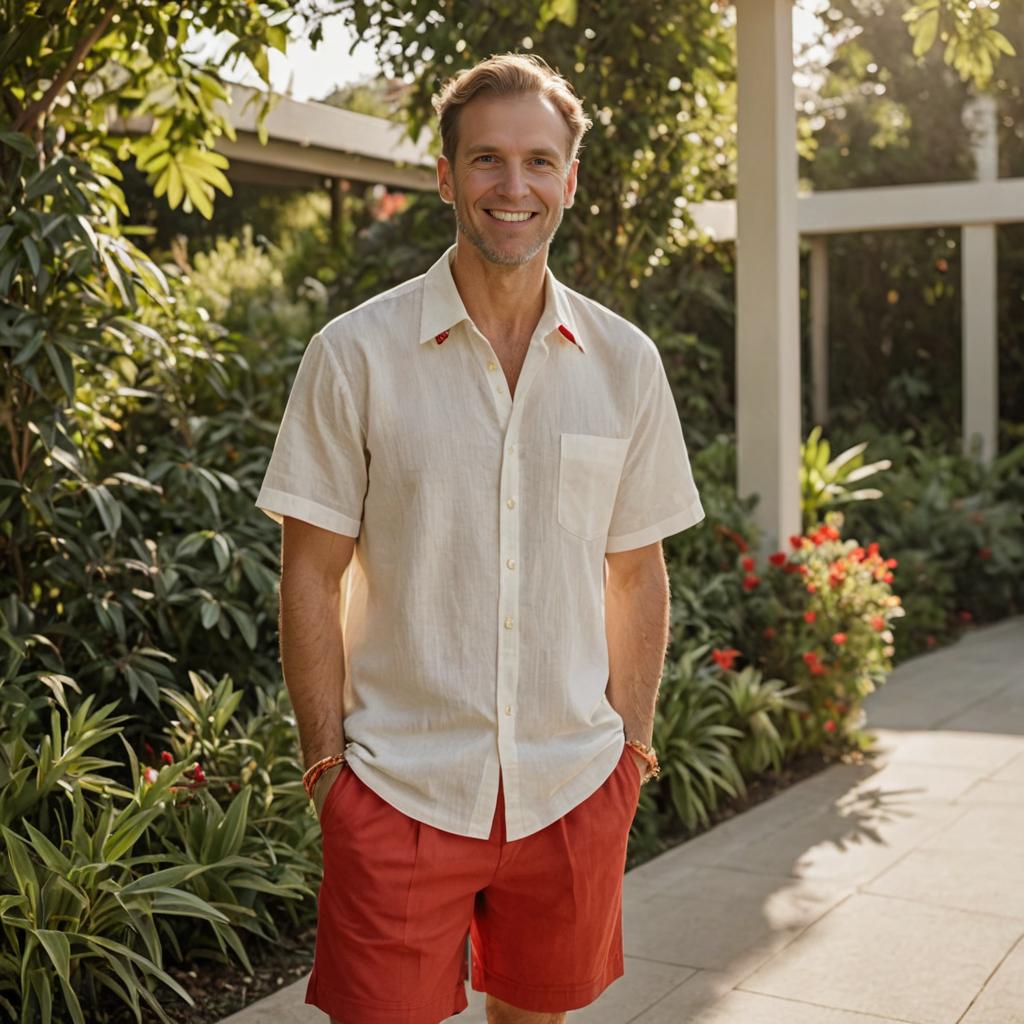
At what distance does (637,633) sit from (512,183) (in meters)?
0.71

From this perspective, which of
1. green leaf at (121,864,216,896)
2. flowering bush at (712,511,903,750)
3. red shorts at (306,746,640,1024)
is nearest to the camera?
red shorts at (306,746,640,1024)

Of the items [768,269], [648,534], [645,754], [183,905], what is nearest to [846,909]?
[183,905]

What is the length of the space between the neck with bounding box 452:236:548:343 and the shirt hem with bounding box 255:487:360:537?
348 mm

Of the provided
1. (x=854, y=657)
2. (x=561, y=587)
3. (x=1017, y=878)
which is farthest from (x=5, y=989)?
(x=854, y=657)

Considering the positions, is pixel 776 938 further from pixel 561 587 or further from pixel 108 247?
pixel 108 247

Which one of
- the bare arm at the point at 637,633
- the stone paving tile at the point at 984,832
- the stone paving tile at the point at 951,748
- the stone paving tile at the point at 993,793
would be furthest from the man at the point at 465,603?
the stone paving tile at the point at 951,748

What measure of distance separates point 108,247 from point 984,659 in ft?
17.5

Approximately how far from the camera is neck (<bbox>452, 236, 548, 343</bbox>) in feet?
6.90

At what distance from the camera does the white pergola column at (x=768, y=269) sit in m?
5.68

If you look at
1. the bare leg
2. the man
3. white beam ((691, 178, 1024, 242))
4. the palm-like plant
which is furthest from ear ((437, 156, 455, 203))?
white beam ((691, 178, 1024, 242))

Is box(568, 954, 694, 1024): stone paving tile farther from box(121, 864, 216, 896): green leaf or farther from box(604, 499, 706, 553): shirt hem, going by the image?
box(604, 499, 706, 553): shirt hem

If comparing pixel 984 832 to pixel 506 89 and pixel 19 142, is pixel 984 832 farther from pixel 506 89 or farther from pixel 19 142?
pixel 19 142

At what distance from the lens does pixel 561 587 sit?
2053 mm

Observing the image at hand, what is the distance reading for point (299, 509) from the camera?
2.00 m
